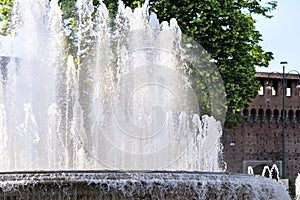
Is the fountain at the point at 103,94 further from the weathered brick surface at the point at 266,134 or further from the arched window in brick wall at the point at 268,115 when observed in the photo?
the arched window in brick wall at the point at 268,115

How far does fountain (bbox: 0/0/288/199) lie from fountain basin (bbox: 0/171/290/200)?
6789 millimetres

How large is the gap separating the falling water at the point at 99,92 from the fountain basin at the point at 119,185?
7644mm

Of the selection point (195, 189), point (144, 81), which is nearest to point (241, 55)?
point (144, 81)

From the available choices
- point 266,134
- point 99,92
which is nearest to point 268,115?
point 266,134

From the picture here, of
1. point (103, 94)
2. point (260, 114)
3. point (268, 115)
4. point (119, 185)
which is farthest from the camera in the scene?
point (268, 115)

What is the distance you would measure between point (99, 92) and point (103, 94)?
13cm

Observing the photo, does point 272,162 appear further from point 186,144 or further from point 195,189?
point 195,189

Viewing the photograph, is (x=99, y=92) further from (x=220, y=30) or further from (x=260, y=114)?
(x=260, y=114)

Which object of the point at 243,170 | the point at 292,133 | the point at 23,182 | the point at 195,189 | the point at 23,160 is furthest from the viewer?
the point at 292,133

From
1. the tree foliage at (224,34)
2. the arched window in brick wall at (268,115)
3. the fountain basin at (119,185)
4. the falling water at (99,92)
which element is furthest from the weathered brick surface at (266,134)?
the fountain basin at (119,185)

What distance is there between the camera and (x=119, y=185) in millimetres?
8297

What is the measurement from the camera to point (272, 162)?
41.4m

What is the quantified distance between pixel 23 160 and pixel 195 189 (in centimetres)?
772

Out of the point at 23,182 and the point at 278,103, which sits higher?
the point at 278,103
